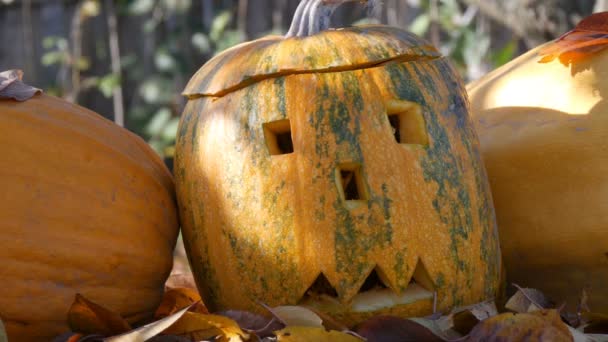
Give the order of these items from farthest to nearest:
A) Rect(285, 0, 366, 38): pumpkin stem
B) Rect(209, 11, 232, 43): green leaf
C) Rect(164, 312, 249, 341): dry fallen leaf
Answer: Rect(209, 11, 232, 43): green leaf → Rect(285, 0, 366, 38): pumpkin stem → Rect(164, 312, 249, 341): dry fallen leaf

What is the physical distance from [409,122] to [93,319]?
2.39ft

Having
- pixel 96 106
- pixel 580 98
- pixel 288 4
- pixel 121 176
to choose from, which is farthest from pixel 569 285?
pixel 96 106

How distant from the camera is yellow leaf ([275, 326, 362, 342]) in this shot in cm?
125

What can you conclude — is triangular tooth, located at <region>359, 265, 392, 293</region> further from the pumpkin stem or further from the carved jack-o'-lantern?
the pumpkin stem

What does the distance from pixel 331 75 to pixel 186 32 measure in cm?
422

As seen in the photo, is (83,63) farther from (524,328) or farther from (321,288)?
(524,328)

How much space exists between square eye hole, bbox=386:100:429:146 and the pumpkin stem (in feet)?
0.85

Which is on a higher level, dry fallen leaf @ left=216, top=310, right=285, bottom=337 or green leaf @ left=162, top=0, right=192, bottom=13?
green leaf @ left=162, top=0, right=192, bottom=13

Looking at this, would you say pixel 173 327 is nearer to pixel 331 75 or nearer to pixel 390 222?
pixel 390 222

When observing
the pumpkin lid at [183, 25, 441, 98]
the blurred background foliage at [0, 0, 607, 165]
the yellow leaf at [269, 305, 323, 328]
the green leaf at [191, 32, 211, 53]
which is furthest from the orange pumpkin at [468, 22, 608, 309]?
the green leaf at [191, 32, 211, 53]

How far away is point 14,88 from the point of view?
1648 mm

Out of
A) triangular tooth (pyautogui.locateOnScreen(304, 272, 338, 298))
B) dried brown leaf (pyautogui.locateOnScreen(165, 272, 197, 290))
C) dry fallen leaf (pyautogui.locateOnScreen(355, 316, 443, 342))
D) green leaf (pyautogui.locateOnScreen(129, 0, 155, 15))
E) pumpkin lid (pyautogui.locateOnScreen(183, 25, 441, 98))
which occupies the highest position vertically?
green leaf (pyautogui.locateOnScreen(129, 0, 155, 15))

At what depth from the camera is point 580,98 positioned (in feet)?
5.82

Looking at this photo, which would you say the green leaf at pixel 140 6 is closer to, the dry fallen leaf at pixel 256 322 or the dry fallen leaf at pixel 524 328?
the dry fallen leaf at pixel 256 322
